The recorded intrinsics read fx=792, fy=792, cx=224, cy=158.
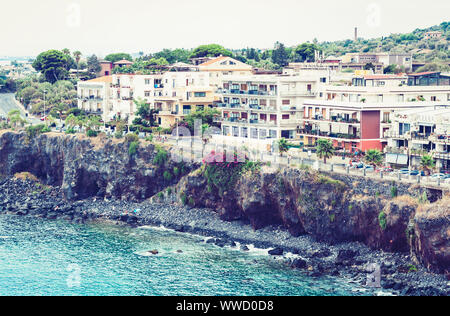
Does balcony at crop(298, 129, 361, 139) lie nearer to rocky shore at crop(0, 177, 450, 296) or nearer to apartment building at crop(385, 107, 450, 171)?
apartment building at crop(385, 107, 450, 171)

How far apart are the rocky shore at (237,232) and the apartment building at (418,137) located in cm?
1074

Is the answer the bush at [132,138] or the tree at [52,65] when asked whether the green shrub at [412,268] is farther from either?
the tree at [52,65]

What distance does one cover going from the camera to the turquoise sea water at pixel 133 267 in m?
67.6

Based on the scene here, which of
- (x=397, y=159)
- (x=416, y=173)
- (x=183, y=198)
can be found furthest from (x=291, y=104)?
(x=416, y=173)

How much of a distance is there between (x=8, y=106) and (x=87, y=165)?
4947 centimetres

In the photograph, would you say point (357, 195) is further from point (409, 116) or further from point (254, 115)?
point (254, 115)

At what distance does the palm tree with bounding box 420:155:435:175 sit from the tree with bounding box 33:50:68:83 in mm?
98813

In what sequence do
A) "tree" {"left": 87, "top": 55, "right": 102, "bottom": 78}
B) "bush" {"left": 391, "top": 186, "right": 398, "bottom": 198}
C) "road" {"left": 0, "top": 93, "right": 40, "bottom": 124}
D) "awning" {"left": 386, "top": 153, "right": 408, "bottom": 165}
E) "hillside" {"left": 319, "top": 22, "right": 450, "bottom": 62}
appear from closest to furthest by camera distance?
"bush" {"left": 391, "top": 186, "right": 398, "bottom": 198} < "awning" {"left": 386, "top": 153, "right": 408, "bottom": 165} < "road" {"left": 0, "top": 93, "right": 40, "bottom": 124} < "hillside" {"left": 319, "top": 22, "right": 450, "bottom": 62} < "tree" {"left": 87, "top": 55, "right": 102, "bottom": 78}

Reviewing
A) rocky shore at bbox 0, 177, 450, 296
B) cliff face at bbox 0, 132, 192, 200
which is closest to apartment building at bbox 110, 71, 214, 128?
cliff face at bbox 0, 132, 192, 200

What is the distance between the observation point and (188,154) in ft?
309

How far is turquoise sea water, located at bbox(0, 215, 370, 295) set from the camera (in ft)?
222

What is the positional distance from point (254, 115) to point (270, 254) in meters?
28.7

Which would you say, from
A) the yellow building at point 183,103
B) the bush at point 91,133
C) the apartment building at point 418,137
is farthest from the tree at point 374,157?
the bush at point 91,133

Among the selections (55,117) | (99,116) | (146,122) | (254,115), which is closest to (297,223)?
(254,115)
